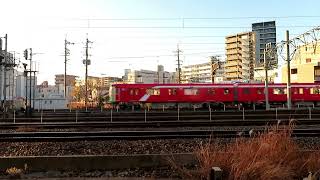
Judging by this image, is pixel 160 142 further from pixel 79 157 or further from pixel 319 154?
pixel 319 154

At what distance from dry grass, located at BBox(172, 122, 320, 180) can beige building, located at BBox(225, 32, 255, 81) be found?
97510 mm

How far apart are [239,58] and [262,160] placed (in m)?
112

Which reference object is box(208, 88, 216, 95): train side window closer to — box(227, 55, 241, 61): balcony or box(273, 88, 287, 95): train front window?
A: box(273, 88, 287, 95): train front window

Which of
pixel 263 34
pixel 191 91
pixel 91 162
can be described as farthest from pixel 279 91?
pixel 91 162

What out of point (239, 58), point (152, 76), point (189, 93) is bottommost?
point (189, 93)

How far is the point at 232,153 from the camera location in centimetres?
923

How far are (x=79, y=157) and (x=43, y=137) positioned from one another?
7.35 meters

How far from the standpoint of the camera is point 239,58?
118 meters

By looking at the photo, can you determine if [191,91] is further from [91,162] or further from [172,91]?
[91,162]

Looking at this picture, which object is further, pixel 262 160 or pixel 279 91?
pixel 279 91

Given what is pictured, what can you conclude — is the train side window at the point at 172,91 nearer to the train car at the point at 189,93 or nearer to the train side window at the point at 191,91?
the train car at the point at 189,93

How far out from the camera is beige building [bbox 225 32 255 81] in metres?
112

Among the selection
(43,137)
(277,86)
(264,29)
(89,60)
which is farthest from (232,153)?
(264,29)

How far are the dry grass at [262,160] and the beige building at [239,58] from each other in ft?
320
